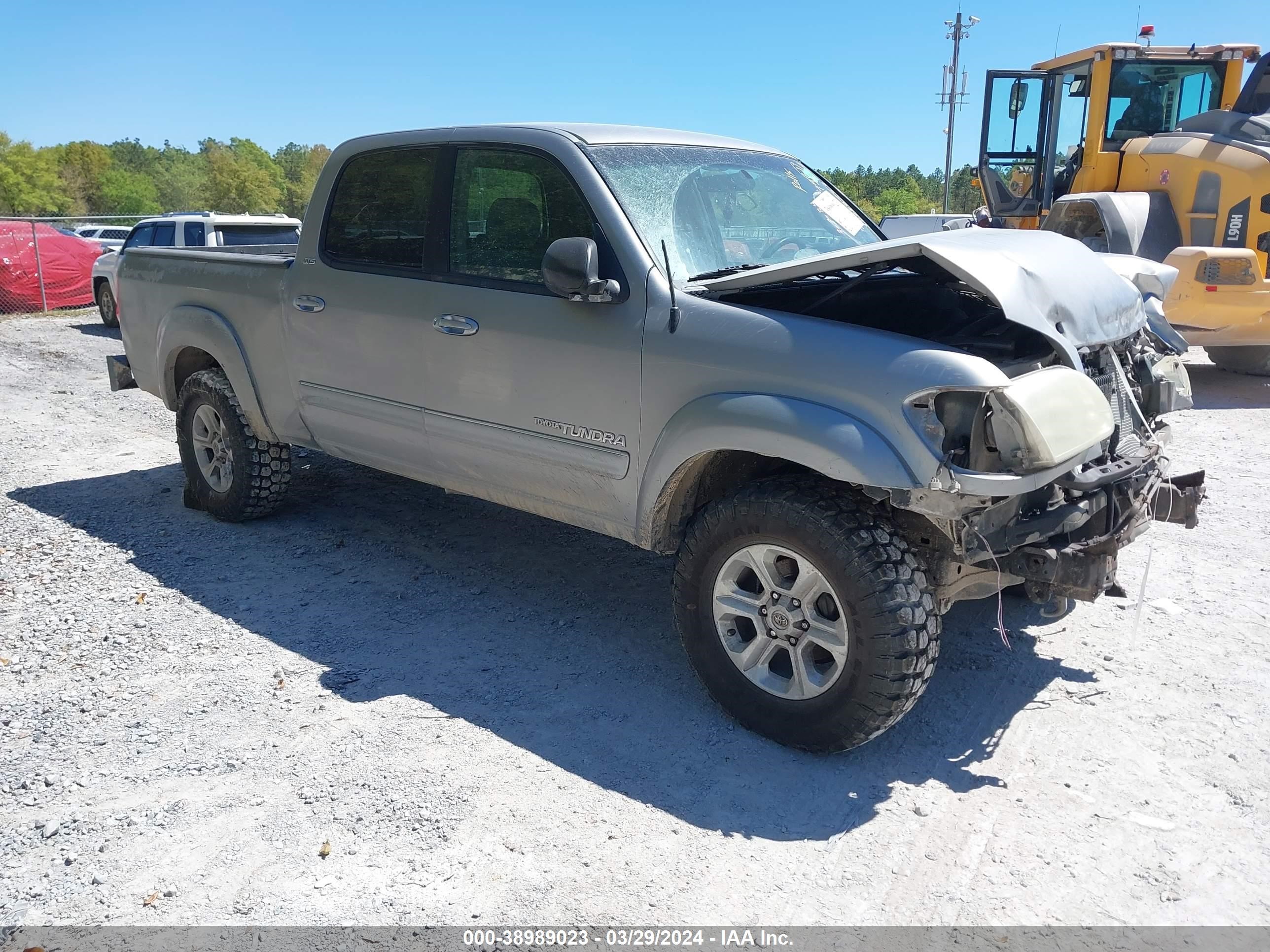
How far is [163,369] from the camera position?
6.30 meters

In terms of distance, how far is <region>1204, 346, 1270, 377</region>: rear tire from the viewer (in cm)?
1011

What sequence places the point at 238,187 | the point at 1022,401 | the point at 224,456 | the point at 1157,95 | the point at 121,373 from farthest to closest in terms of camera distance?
the point at 238,187 < the point at 1157,95 < the point at 121,373 < the point at 224,456 < the point at 1022,401

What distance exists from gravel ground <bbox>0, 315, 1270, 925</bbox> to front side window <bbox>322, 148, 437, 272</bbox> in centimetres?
166

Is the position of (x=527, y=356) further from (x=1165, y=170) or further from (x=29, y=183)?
(x=29, y=183)

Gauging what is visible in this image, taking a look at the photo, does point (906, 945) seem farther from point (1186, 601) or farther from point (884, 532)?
point (1186, 601)

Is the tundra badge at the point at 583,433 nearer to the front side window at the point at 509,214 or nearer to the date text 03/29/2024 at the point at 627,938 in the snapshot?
the front side window at the point at 509,214

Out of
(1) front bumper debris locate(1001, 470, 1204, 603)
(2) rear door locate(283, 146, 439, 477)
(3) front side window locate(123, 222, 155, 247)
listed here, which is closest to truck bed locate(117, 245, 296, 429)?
(2) rear door locate(283, 146, 439, 477)

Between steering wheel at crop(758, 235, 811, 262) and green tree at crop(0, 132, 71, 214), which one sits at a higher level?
green tree at crop(0, 132, 71, 214)

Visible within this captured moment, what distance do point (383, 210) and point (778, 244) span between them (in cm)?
198

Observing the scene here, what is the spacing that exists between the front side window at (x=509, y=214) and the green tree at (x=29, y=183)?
91.5 m

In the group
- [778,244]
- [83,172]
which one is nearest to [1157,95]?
[778,244]

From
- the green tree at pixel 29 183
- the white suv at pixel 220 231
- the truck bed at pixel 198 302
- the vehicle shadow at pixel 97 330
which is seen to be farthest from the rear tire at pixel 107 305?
the green tree at pixel 29 183

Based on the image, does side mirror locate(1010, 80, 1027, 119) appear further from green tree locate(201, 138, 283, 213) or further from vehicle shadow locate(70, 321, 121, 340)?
green tree locate(201, 138, 283, 213)

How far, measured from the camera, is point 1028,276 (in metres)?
3.42
